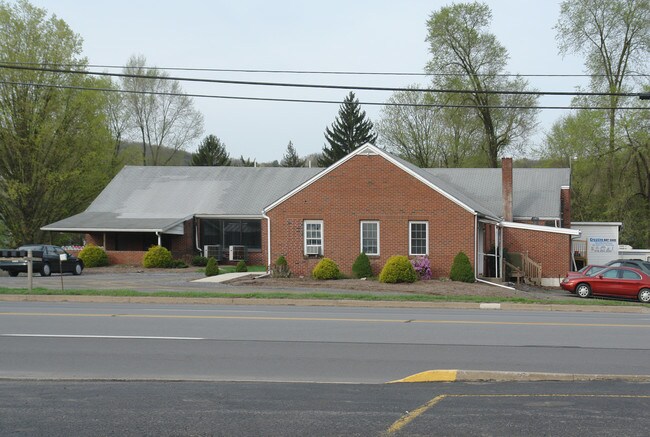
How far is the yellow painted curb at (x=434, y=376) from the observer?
9.65 m

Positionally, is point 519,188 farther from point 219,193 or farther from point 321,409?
point 321,409

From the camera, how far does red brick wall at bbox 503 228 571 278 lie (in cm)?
3497

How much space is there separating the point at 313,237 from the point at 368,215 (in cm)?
271

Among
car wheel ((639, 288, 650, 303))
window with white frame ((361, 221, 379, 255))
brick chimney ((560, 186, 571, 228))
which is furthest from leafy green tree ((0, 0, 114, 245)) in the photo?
car wheel ((639, 288, 650, 303))

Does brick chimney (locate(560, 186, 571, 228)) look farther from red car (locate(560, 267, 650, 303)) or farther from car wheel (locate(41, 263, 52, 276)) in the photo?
car wheel (locate(41, 263, 52, 276))

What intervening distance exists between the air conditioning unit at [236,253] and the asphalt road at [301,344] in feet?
78.2

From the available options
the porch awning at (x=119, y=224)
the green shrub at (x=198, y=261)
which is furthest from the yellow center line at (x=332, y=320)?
the green shrub at (x=198, y=261)

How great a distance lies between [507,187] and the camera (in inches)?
1485

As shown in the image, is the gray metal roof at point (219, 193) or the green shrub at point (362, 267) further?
the gray metal roof at point (219, 193)

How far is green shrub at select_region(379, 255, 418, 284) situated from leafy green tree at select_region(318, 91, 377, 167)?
45020 mm

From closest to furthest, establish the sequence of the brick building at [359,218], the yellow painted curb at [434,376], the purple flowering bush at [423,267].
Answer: the yellow painted curb at [434,376]
the purple flowering bush at [423,267]
the brick building at [359,218]

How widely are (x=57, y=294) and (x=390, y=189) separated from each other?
604 inches

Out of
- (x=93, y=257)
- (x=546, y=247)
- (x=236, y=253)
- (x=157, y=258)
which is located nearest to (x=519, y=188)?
(x=546, y=247)

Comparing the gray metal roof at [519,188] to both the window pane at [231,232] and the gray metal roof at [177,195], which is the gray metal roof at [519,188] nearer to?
the gray metal roof at [177,195]
